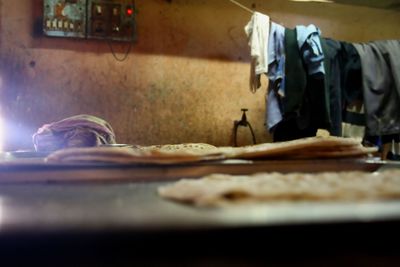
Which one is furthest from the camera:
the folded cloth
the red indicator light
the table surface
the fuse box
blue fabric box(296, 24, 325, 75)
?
the red indicator light

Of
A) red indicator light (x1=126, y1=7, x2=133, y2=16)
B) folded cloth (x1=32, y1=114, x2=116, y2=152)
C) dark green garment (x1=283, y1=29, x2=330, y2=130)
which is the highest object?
red indicator light (x1=126, y1=7, x2=133, y2=16)

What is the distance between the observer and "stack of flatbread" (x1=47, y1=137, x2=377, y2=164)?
2.17ft

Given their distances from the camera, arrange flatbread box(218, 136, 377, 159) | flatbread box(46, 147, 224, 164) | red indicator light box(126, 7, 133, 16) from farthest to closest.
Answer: red indicator light box(126, 7, 133, 16) → flatbread box(218, 136, 377, 159) → flatbread box(46, 147, 224, 164)

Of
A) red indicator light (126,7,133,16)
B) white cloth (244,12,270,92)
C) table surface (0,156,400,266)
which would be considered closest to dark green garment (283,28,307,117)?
white cloth (244,12,270,92)

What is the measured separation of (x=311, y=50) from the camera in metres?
1.98

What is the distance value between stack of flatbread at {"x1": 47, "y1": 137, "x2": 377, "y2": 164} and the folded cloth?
64 centimetres

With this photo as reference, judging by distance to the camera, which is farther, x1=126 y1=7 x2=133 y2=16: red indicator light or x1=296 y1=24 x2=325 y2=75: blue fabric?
x1=126 y1=7 x2=133 y2=16: red indicator light

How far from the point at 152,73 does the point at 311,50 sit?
0.97 metres

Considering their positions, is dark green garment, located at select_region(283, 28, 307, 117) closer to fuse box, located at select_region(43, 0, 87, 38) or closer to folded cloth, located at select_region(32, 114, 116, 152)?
folded cloth, located at select_region(32, 114, 116, 152)

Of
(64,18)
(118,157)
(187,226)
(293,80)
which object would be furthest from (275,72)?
(187,226)

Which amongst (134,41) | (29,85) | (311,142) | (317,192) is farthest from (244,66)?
(317,192)

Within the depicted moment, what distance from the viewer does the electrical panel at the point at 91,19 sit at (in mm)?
2139

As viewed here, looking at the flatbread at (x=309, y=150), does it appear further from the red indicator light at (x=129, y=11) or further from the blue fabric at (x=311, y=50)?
the red indicator light at (x=129, y=11)

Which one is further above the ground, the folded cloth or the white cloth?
the white cloth
